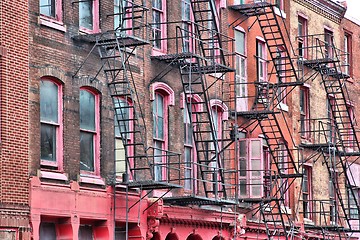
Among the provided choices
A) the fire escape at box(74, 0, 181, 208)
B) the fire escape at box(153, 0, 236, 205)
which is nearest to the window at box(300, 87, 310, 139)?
the fire escape at box(153, 0, 236, 205)

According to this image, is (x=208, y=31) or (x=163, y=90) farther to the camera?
(x=208, y=31)

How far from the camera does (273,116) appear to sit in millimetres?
37688

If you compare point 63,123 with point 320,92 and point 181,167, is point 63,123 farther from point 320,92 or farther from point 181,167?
point 320,92

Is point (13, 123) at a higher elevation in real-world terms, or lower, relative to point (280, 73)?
lower

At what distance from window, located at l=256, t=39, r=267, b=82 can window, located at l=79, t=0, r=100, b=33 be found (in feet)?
36.1

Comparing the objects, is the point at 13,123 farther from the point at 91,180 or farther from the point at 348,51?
the point at 348,51

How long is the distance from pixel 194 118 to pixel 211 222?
319cm

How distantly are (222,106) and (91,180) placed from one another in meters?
8.51

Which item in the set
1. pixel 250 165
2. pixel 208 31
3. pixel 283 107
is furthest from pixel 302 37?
pixel 208 31

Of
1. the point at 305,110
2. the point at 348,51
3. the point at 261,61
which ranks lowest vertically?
the point at 305,110

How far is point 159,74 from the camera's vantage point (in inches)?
1292

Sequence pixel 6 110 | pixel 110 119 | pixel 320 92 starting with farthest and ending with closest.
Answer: pixel 320 92 < pixel 110 119 < pixel 6 110

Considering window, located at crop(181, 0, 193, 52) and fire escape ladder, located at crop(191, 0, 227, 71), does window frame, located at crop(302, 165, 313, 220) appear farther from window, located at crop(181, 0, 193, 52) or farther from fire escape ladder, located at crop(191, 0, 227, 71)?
window, located at crop(181, 0, 193, 52)

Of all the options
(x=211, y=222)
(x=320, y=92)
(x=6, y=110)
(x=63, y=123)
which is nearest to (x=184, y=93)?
(x=211, y=222)
